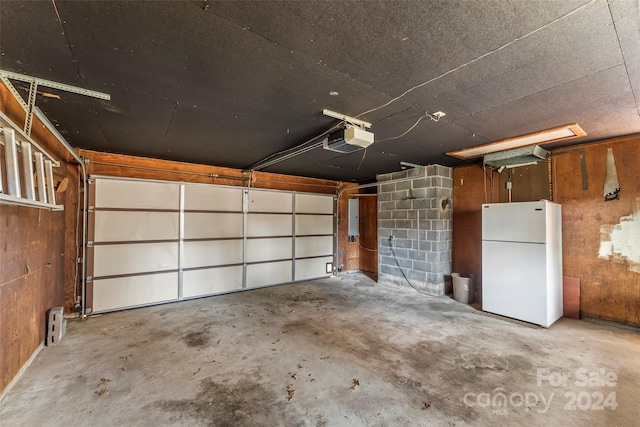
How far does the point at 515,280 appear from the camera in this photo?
3641mm

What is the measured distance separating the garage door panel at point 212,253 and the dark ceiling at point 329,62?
7.49 ft

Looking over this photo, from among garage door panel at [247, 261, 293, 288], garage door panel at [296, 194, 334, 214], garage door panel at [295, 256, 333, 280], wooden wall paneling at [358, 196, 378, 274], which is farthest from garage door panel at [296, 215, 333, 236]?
wooden wall paneling at [358, 196, 378, 274]

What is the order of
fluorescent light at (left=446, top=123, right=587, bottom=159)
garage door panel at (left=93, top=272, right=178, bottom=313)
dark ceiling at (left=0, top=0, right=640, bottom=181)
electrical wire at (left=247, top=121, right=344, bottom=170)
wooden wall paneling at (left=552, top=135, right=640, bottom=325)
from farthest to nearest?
garage door panel at (left=93, top=272, right=178, bottom=313) < wooden wall paneling at (left=552, top=135, right=640, bottom=325) < electrical wire at (left=247, top=121, right=344, bottom=170) < fluorescent light at (left=446, top=123, right=587, bottom=159) < dark ceiling at (left=0, top=0, right=640, bottom=181)

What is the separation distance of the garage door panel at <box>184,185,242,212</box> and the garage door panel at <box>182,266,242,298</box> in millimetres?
1136

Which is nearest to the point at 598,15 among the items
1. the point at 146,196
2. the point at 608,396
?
the point at 608,396

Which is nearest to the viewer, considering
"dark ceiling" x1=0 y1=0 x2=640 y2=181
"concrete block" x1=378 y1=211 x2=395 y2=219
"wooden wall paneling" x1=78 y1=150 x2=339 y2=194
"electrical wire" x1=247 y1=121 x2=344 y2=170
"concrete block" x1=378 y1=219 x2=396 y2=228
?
"dark ceiling" x1=0 y1=0 x2=640 y2=181

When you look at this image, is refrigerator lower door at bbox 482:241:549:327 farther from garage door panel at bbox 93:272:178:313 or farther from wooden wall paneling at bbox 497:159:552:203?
garage door panel at bbox 93:272:178:313

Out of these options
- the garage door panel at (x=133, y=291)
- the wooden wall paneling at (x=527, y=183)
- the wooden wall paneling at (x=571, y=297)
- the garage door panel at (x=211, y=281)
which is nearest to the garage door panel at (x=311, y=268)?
the garage door panel at (x=211, y=281)

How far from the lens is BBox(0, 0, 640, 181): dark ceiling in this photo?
1.38 meters


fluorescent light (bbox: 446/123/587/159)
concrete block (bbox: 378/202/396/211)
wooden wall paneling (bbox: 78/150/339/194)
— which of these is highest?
fluorescent light (bbox: 446/123/587/159)

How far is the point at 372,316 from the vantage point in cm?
386

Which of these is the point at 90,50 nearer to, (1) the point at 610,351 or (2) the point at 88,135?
(2) the point at 88,135

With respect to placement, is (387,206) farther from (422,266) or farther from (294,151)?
(294,151)

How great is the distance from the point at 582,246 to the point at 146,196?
6.42 m
